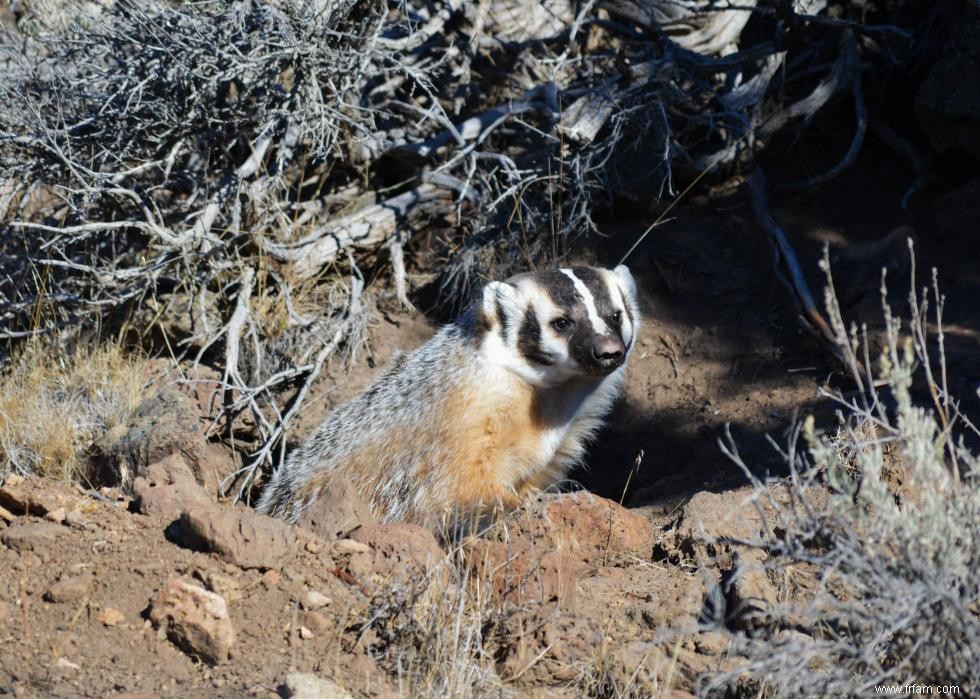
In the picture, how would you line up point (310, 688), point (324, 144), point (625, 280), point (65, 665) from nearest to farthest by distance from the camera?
point (310, 688)
point (65, 665)
point (625, 280)
point (324, 144)

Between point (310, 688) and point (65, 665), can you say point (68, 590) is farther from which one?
point (310, 688)

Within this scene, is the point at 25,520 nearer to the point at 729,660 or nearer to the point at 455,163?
the point at 729,660

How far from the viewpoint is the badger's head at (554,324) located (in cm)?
433

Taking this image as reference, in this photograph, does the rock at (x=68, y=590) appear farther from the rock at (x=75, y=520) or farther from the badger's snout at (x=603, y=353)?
the badger's snout at (x=603, y=353)

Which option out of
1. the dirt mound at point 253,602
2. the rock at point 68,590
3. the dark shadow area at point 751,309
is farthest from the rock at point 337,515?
the dark shadow area at point 751,309

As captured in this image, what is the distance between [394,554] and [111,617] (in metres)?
0.92

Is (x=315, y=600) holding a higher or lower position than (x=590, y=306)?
lower

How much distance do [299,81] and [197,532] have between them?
9.20 ft

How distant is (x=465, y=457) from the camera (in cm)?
434

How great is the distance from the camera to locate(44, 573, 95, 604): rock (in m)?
3.11

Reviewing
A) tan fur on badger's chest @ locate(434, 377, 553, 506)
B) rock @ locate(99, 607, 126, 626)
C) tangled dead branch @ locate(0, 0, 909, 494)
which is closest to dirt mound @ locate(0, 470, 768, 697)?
rock @ locate(99, 607, 126, 626)

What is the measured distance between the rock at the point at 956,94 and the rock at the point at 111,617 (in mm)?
4653

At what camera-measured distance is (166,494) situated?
147 inches

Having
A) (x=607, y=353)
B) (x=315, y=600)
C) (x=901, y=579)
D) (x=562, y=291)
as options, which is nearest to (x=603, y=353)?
(x=607, y=353)
